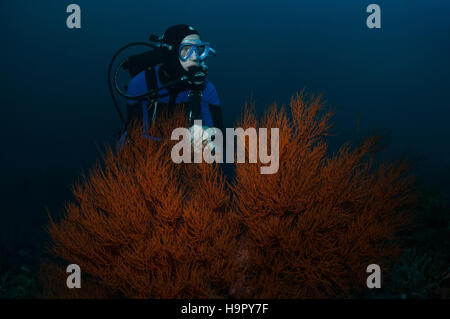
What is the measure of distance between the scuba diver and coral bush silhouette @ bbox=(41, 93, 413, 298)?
62 cm

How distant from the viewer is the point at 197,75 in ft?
9.68

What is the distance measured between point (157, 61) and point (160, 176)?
1.77 meters

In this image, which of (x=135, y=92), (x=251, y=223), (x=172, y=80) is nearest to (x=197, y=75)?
(x=172, y=80)

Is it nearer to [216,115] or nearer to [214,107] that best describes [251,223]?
[216,115]

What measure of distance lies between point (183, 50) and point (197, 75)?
1.56 feet

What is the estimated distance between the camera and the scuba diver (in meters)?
3.06

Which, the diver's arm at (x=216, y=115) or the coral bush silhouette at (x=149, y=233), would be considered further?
the diver's arm at (x=216, y=115)

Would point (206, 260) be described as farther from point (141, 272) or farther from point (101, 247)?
point (101, 247)

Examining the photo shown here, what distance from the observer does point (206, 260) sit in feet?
7.71

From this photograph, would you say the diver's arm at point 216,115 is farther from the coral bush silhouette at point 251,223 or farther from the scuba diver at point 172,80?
the coral bush silhouette at point 251,223

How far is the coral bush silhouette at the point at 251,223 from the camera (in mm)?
2299

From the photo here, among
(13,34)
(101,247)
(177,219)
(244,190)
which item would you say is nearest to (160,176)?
(177,219)

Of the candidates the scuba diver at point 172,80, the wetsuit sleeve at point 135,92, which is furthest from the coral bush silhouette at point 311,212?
the wetsuit sleeve at point 135,92

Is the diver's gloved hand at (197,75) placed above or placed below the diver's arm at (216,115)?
above
